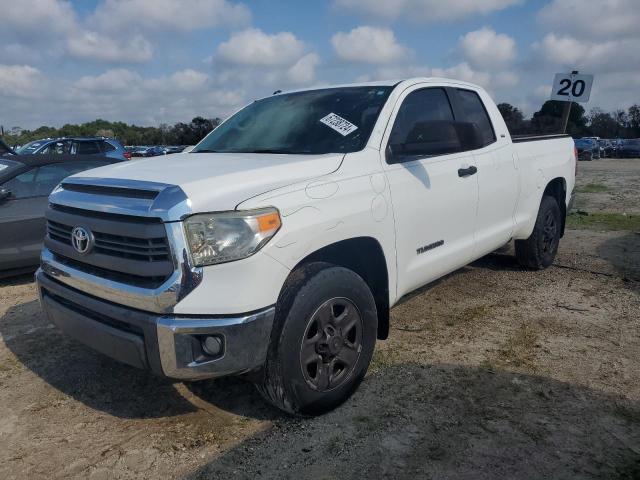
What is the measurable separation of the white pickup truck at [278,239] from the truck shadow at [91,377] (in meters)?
0.62

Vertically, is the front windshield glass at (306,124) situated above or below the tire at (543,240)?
above

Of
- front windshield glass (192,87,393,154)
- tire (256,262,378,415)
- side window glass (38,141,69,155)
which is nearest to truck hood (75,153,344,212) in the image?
front windshield glass (192,87,393,154)

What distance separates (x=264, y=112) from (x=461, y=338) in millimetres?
2328

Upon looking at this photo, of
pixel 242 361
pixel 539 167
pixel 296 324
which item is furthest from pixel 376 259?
pixel 539 167

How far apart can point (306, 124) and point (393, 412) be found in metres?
1.96

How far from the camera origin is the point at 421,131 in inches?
145

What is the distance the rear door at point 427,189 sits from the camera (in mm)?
3439

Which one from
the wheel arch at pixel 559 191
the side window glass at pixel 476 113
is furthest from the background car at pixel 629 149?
the side window glass at pixel 476 113

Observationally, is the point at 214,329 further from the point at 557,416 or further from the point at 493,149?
the point at 493,149

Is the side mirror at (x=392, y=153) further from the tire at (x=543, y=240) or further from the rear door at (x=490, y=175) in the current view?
the tire at (x=543, y=240)

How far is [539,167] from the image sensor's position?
17.3 ft

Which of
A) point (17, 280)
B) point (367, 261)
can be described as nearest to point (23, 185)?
point (17, 280)

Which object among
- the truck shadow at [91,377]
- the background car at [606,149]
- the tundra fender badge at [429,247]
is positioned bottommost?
the background car at [606,149]

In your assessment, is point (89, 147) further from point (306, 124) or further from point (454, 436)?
point (454, 436)
